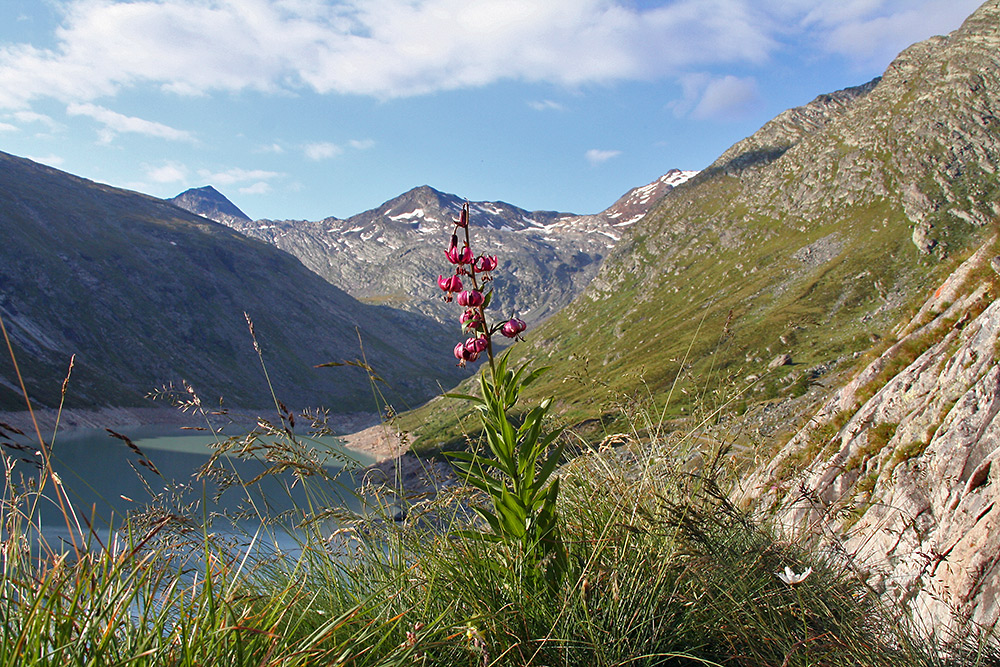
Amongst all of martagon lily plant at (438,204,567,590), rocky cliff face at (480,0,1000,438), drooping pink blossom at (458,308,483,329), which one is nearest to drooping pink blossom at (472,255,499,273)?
martagon lily plant at (438,204,567,590)

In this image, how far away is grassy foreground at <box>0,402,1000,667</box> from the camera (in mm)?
2285

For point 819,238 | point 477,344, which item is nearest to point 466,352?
point 477,344

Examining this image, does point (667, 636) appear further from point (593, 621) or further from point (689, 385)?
point (689, 385)

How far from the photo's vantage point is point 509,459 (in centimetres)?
328

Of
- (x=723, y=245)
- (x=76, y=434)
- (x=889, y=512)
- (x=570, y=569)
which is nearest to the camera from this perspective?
(x=570, y=569)

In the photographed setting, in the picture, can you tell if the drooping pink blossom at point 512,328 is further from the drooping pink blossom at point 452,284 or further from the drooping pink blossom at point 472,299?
the drooping pink blossom at point 452,284

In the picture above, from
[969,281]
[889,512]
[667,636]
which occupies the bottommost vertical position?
[889,512]

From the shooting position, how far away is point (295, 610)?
2.99m

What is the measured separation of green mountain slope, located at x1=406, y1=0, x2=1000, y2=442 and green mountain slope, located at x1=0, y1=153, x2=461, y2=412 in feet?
227

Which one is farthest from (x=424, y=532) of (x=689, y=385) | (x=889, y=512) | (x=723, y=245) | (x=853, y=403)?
(x=723, y=245)

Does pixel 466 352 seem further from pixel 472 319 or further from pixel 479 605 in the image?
pixel 479 605

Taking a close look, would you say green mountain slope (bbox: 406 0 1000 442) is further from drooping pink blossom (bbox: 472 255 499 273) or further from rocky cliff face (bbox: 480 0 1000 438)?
drooping pink blossom (bbox: 472 255 499 273)

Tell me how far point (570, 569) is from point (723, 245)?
146472 mm

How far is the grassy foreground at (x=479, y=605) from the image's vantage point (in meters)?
2.29
